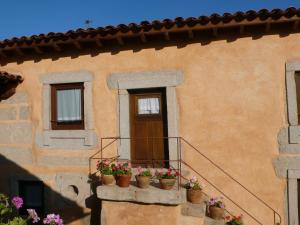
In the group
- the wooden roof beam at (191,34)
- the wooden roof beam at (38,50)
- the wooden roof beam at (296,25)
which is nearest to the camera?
the wooden roof beam at (296,25)

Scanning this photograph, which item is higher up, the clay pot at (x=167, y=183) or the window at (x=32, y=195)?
the clay pot at (x=167, y=183)

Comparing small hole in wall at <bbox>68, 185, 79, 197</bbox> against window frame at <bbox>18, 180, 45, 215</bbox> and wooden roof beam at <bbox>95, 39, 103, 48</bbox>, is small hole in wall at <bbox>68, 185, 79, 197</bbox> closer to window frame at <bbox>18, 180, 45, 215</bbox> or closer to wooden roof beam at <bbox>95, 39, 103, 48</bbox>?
window frame at <bbox>18, 180, 45, 215</bbox>

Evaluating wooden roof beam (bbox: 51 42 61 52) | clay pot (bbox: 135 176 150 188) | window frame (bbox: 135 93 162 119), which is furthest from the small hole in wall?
wooden roof beam (bbox: 51 42 61 52)

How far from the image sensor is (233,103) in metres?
6.46

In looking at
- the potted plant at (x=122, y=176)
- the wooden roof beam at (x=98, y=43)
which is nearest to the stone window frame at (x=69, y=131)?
the wooden roof beam at (x=98, y=43)

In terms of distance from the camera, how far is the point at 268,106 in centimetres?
627

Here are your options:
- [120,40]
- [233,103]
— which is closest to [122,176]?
[233,103]

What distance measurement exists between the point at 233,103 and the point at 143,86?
196 cm

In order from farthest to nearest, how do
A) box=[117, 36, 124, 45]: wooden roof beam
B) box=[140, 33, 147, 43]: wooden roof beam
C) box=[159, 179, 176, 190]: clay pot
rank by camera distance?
box=[117, 36, 124, 45]: wooden roof beam < box=[140, 33, 147, 43]: wooden roof beam < box=[159, 179, 176, 190]: clay pot

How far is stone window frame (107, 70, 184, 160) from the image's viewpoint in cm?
675

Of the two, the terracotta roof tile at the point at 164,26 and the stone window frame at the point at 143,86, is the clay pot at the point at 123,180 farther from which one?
the terracotta roof tile at the point at 164,26

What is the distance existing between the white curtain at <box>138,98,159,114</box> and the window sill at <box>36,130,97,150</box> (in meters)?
1.24

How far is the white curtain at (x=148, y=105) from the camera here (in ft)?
23.4

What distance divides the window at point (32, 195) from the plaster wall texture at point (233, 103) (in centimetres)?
248
